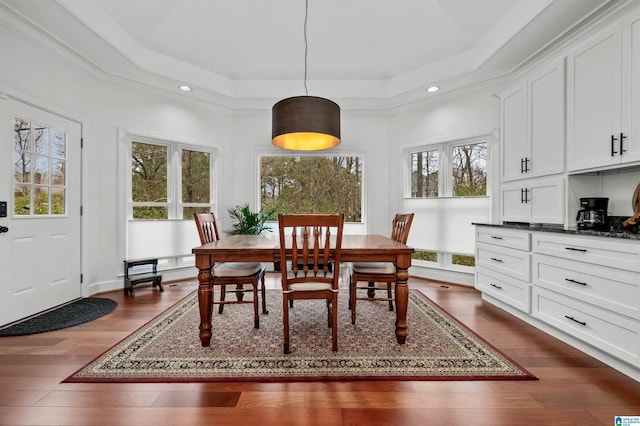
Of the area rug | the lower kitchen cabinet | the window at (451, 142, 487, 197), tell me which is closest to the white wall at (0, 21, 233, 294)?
the area rug

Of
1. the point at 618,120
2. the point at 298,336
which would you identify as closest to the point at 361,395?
the point at 298,336

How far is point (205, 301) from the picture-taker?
210 cm

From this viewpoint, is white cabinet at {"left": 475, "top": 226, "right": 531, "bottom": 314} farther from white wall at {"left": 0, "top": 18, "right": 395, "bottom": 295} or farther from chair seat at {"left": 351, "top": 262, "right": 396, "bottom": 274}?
white wall at {"left": 0, "top": 18, "right": 395, "bottom": 295}

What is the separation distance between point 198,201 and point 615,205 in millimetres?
4897

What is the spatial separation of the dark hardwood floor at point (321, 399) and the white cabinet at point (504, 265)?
0.66 m

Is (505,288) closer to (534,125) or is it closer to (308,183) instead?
(534,125)

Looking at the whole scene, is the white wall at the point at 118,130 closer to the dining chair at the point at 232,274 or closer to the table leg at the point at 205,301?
the dining chair at the point at 232,274

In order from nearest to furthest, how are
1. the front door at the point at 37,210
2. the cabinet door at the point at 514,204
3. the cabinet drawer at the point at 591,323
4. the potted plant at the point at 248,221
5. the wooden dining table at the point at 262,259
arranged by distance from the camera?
the cabinet drawer at the point at 591,323, the wooden dining table at the point at 262,259, the front door at the point at 37,210, the cabinet door at the point at 514,204, the potted plant at the point at 248,221

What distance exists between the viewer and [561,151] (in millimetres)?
2541

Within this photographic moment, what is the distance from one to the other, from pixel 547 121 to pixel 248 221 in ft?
12.3

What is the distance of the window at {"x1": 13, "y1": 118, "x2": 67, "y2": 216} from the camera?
2.68 m

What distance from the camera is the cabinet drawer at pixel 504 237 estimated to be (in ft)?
8.49

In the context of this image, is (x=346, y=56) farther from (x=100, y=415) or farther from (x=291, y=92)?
(x=100, y=415)

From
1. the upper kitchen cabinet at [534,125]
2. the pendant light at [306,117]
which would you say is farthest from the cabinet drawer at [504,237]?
the pendant light at [306,117]
